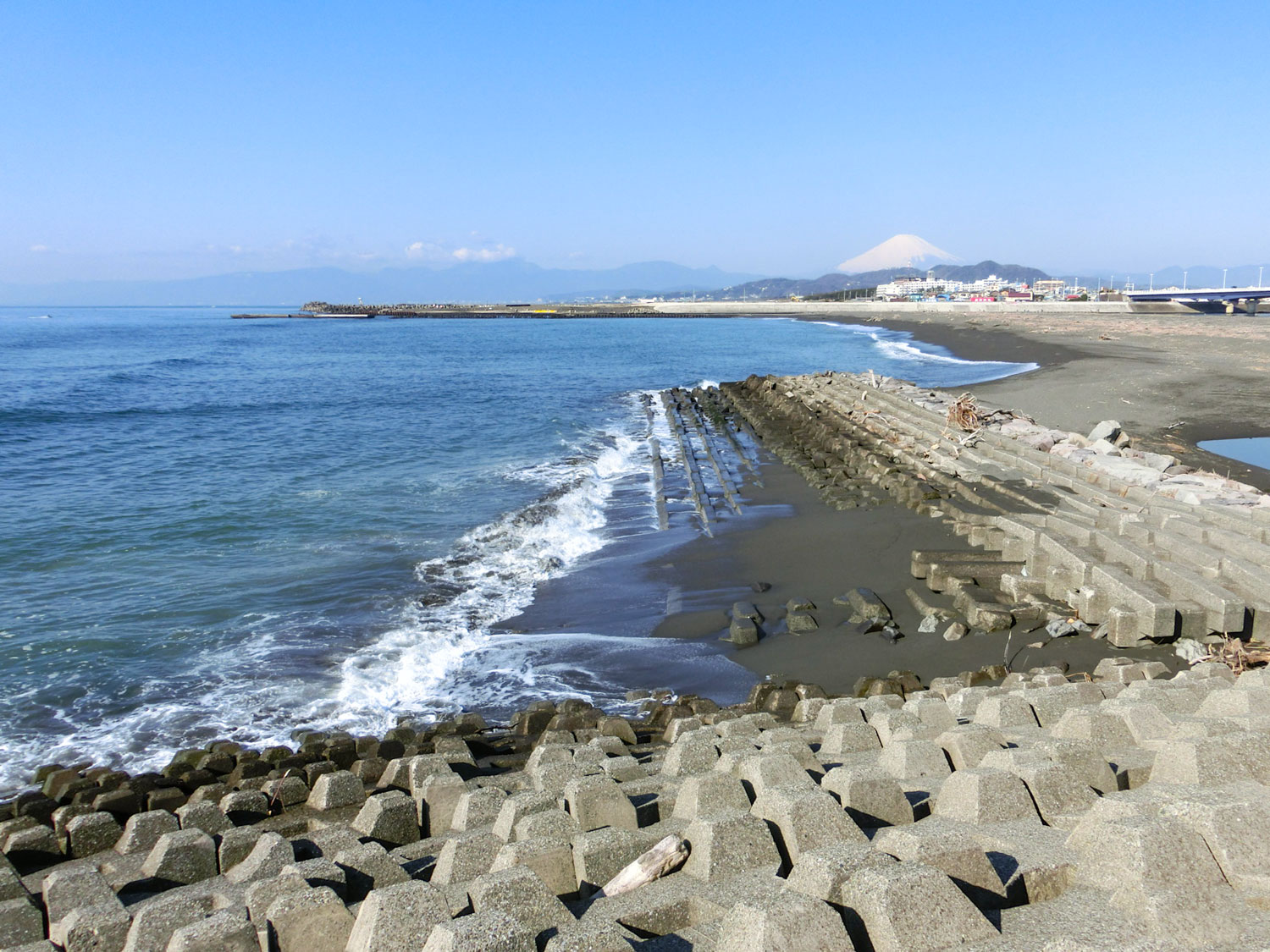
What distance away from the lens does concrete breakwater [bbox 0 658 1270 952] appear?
7.78ft

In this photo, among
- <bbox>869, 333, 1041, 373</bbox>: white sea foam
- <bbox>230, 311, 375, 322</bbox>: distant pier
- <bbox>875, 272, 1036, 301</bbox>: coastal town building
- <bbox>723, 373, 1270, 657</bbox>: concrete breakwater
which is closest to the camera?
<bbox>723, 373, 1270, 657</bbox>: concrete breakwater

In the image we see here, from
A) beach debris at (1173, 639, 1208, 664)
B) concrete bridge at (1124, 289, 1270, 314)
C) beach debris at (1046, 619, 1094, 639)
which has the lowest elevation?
beach debris at (1046, 619, 1094, 639)

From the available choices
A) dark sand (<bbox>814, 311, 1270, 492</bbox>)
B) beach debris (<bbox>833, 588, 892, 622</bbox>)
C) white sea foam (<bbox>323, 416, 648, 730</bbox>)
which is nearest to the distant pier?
dark sand (<bbox>814, 311, 1270, 492</bbox>)

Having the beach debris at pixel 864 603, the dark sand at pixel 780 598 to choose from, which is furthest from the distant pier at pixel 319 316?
the beach debris at pixel 864 603

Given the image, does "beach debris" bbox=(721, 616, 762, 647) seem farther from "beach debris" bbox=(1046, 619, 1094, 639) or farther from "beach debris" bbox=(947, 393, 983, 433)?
"beach debris" bbox=(947, 393, 983, 433)

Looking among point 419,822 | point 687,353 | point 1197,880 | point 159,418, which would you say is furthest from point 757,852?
point 687,353

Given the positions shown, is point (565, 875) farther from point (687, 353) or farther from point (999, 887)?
point (687, 353)

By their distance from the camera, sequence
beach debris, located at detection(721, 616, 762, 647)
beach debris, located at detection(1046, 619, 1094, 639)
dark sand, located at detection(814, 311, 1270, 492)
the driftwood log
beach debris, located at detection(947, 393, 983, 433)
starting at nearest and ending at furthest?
the driftwood log, beach debris, located at detection(1046, 619, 1094, 639), beach debris, located at detection(721, 616, 762, 647), beach debris, located at detection(947, 393, 983, 433), dark sand, located at detection(814, 311, 1270, 492)

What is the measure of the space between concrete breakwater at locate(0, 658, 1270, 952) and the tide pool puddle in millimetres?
14258

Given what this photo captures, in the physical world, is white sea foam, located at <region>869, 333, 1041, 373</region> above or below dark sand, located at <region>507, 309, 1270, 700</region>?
above

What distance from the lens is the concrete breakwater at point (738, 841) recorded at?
2371 millimetres

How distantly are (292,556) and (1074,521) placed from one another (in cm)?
1161

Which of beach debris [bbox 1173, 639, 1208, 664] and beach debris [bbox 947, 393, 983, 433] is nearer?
beach debris [bbox 1173, 639, 1208, 664]

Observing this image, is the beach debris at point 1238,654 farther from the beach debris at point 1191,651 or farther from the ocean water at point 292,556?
the ocean water at point 292,556
